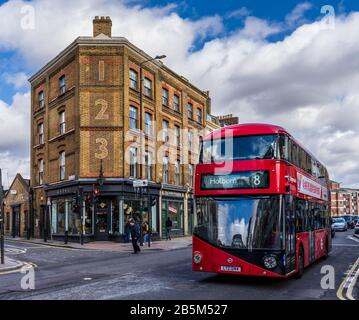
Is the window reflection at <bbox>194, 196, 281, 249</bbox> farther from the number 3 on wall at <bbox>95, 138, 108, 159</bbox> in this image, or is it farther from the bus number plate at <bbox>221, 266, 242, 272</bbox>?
the number 3 on wall at <bbox>95, 138, 108, 159</bbox>

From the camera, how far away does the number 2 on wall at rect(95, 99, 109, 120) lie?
29.2 metres

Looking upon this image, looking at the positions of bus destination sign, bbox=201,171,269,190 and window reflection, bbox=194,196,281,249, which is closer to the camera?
window reflection, bbox=194,196,281,249

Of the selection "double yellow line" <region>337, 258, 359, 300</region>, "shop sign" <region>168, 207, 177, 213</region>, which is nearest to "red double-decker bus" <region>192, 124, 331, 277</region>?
"double yellow line" <region>337, 258, 359, 300</region>

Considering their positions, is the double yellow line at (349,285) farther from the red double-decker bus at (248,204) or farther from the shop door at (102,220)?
the shop door at (102,220)

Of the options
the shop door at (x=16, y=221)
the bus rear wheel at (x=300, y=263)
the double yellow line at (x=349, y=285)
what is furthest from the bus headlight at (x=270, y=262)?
the shop door at (x=16, y=221)

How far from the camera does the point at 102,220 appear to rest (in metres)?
29.0

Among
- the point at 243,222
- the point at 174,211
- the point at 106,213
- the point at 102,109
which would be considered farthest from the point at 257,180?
the point at 174,211

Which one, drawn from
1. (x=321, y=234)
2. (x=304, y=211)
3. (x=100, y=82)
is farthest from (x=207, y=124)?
(x=304, y=211)

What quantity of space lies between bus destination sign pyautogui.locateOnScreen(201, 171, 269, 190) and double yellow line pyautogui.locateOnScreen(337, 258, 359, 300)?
9.61 feet

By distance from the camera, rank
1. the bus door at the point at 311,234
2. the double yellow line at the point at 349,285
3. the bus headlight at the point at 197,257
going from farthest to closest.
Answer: the bus door at the point at 311,234
the bus headlight at the point at 197,257
the double yellow line at the point at 349,285

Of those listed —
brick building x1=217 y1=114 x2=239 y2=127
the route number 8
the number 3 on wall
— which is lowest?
the route number 8

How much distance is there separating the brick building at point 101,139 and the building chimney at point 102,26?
68mm

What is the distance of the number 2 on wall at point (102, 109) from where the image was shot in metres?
29.2
